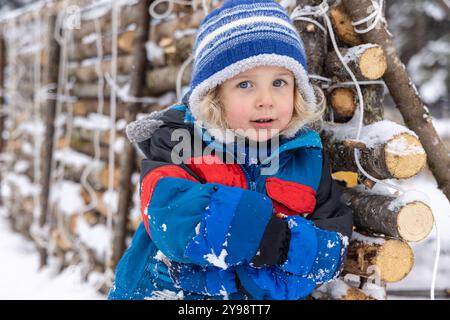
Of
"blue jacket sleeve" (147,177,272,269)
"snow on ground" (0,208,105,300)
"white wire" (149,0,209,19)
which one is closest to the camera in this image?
"blue jacket sleeve" (147,177,272,269)

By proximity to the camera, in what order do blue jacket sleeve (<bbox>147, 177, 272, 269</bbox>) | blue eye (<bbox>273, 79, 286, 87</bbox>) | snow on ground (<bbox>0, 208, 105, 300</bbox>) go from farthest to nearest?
snow on ground (<bbox>0, 208, 105, 300</bbox>) → blue eye (<bbox>273, 79, 286, 87</bbox>) → blue jacket sleeve (<bbox>147, 177, 272, 269</bbox>)

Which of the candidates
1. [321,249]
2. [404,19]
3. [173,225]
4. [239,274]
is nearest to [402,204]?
[321,249]

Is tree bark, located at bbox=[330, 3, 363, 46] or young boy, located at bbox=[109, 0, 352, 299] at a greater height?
tree bark, located at bbox=[330, 3, 363, 46]

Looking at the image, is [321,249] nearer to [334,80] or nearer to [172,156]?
[172,156]

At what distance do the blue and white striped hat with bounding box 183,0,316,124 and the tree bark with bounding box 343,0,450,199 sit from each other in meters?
0.35

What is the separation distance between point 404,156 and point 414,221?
0.72 feet

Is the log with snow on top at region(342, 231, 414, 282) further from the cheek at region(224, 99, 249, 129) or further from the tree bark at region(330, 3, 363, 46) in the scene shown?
the tree bark at region(330, 3, 363, 46)

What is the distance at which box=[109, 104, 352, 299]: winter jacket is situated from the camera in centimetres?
158

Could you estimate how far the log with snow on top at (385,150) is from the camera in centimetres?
171

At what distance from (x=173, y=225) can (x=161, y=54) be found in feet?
6.70

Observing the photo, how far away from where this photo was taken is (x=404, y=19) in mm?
11664

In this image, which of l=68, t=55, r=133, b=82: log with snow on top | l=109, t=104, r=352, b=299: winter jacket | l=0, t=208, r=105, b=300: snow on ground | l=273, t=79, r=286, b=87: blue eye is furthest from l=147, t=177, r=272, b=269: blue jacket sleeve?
l=0, t=208, r=105, b=300: snow on ground

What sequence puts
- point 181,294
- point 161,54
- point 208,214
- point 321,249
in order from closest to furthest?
1. point 208,214
2. point 321,249
3. point 181,294
4. point 161,54

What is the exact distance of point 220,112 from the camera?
71.3 inches
